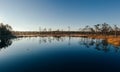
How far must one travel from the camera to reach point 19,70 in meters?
20.9

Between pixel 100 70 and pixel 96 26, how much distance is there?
106 m

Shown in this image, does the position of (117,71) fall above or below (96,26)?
below

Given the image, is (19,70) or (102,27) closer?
(19,70)

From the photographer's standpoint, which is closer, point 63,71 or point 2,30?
point 63,71

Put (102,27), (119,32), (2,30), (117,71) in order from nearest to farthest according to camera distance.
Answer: (117,71), (2,30), (102,27), (119,32)

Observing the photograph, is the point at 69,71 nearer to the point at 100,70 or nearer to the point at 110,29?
the point at 100,70

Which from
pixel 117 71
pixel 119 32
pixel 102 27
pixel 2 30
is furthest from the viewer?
pixel 119 32

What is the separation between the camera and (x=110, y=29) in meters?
116

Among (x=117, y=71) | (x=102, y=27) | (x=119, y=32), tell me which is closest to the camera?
(x=117, y=71)

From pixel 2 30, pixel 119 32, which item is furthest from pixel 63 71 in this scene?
pixel 119 32

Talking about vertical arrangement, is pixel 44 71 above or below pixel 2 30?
below

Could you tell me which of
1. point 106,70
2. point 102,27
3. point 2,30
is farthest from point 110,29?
point 106,70

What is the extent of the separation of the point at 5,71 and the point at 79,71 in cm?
1026

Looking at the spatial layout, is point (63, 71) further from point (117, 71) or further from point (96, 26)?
point (96, 26)
